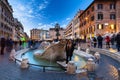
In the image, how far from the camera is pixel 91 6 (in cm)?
5734

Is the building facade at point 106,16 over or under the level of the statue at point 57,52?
over

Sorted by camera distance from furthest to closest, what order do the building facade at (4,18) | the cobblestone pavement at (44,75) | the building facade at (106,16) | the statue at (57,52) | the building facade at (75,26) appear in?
the building facade at (75,26) < the building facade at (4,18) < the building facade at (106,16) < the statue at (57,52) < the cobblestone pavement at (44,75)

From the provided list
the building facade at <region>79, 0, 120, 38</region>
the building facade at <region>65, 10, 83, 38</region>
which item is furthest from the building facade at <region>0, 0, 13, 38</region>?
the building facade at <region>65, 10, 83, 38</region>

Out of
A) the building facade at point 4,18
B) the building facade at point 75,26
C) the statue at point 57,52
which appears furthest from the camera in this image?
the building facade at point 75,26

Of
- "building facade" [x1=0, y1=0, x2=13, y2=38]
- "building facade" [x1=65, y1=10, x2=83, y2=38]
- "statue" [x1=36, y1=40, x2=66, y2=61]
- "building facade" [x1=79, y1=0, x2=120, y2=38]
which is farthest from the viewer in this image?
"building facade" [x1=65, y1=10, x2=83, y2=38]

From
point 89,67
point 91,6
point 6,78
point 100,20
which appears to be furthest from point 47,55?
point 91,6

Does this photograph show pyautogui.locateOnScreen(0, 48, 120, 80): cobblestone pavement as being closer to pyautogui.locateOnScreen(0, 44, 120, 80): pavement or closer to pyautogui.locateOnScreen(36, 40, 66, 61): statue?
pyautogui.locateOnScreen(0, 44, 120, 80): pavement

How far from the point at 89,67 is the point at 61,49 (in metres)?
6.87

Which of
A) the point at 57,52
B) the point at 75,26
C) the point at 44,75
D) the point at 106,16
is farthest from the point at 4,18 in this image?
the point at 44,75

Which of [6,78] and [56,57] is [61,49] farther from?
[6,78]

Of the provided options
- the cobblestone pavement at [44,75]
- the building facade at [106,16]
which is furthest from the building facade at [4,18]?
the cobblestone pavement at [44,75]

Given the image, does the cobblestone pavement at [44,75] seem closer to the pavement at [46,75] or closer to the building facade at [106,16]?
the pavement at [46,75]

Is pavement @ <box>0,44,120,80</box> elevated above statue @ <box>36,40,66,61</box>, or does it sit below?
below

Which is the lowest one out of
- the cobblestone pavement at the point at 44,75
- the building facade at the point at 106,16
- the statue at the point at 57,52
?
the cobblestone pavement at the point at 44,75
